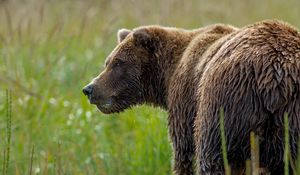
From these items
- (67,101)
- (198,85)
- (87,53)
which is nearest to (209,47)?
(198,85)

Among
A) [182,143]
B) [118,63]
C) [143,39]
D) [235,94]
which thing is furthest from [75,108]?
[235,94]

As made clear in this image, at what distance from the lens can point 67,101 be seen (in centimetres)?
833

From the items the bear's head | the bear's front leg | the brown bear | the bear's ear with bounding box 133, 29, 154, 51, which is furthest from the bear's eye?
the bear's front leg

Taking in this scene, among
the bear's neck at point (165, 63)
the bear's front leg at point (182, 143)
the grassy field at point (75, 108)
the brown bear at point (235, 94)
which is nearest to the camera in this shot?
the brown bear at point (235, 94)

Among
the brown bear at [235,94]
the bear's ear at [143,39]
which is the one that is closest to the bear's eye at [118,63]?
the bear's ear at [143,39]

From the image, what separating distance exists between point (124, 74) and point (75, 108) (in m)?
2.05

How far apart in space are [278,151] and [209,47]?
137 cm

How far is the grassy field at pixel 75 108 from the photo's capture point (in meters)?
6.71

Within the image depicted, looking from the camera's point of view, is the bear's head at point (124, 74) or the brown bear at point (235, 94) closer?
the brown bear at point (235, 94)

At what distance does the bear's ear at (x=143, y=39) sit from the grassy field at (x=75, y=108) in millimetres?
845

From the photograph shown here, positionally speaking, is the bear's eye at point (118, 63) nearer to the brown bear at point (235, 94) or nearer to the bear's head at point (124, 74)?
the bear's head at point (124, 74)

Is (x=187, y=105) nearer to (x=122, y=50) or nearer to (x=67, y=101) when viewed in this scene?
(x=122, y=50)

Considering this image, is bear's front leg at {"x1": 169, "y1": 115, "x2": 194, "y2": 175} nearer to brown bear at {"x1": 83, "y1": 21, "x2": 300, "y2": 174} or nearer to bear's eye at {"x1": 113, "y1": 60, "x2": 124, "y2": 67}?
brown bear at {"x1": 83, "y1": 21, "x2": 300, "y2": 174}

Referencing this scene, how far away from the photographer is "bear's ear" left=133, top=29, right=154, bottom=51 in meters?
6.18
